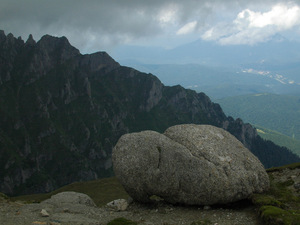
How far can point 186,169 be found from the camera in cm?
2916

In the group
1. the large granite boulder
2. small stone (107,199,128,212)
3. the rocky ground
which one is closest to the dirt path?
the rocky ground

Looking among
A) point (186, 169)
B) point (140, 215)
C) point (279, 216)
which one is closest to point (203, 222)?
point (279, 216)

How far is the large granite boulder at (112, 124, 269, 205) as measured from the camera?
28375mm

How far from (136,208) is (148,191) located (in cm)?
269

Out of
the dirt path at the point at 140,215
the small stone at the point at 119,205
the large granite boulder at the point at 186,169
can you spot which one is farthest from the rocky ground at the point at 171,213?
the large granite boulder at the point at 186,169

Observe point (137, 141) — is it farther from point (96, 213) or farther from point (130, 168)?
point (96, 213)

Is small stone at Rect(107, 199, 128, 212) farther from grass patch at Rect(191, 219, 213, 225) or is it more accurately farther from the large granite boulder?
grass patch at Rect(191, 219, 213, 225)

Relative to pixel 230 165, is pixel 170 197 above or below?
below

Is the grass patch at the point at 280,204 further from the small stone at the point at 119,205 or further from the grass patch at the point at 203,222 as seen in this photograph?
the small stone at the point at 119,205

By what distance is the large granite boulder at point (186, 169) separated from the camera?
2838 centimetres

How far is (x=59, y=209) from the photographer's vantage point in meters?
29.5

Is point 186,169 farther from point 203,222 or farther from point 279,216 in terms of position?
point 279,216

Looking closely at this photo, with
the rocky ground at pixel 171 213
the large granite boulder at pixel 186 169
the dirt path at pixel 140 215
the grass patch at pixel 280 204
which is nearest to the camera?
the grass patch at pixel 280 204

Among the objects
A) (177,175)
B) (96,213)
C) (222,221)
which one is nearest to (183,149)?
(177,175)
